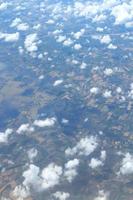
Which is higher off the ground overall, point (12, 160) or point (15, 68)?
point (15, 68)

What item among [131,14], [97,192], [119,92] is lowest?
[97,192]

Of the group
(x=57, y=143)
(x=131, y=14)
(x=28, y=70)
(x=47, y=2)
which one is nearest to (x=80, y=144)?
(x=57, y=143)

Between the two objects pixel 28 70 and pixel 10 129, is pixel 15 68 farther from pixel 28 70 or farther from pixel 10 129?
pixel 10 129

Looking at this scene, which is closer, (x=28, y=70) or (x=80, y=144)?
(x=80, y=144)

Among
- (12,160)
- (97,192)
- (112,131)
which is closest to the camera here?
(97,192)

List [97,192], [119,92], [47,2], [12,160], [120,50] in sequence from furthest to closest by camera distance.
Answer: [47,2]
[120,50]
[119,92]
[12,160]
[97,192]

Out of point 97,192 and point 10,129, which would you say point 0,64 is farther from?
point 97,192
